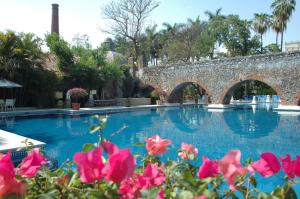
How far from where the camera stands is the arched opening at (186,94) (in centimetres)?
2467

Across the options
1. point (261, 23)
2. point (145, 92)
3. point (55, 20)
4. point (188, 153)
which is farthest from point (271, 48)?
point (188, 153)

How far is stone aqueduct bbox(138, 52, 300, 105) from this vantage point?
19.1 meters

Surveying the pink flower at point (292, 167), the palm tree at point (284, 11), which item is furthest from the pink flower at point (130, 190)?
the palm tree at point (284, 11)

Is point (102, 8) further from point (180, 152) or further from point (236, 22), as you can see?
point (180, 152)

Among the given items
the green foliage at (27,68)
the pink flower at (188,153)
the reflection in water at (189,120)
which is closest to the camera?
the pink flower at (188,153)

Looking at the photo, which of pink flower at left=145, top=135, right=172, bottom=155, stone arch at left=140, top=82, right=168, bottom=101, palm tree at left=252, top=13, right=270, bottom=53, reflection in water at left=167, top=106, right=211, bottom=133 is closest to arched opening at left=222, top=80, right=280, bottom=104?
palm tree at left=252, top=13, right=270, bottom=53

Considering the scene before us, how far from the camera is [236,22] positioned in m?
31.1

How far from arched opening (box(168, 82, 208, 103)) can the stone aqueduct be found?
9.3 inches

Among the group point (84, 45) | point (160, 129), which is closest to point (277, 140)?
point (160, 129)

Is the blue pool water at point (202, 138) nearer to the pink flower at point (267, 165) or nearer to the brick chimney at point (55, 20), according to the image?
the pink flower at point (267, 165)

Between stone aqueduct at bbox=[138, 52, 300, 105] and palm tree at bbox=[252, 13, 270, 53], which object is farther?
palm tree at bbox=[252, 13, 270, 53]

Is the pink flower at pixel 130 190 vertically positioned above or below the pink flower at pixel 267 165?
below

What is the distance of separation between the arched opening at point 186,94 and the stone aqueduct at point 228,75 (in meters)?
0.23

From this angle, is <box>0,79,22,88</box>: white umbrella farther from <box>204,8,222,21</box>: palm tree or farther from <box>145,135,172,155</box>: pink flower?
<box>204,8,222,21</box>: palm tree
